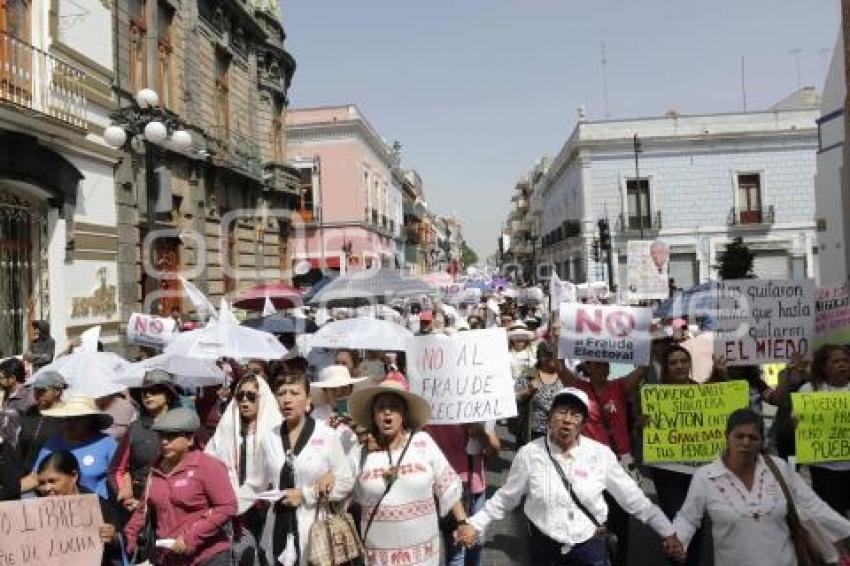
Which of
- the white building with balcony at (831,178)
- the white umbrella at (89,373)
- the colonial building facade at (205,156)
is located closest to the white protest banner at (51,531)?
the white umbrella at (89,373)

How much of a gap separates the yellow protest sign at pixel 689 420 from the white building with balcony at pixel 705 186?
117ft

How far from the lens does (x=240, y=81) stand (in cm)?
2311

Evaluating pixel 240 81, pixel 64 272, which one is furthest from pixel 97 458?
pixel 240 81

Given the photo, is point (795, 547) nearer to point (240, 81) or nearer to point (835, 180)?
point (835, 180)

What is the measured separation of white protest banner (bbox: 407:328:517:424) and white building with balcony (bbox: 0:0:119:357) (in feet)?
24.8

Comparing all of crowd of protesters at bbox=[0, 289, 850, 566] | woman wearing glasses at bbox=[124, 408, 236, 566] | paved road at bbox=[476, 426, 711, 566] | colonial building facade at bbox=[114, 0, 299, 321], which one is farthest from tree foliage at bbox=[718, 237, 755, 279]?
woman wearing glasses at bbox=[124, 408, 236, 566]

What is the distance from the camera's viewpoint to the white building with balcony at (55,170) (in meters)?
11.0

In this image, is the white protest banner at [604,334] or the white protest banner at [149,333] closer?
the white protest banner at [604,334]

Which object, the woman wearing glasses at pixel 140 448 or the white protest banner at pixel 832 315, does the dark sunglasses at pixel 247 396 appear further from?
the white protest banner at pixel 832 315

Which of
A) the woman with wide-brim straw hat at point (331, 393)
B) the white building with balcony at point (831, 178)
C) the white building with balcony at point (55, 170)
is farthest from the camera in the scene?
the white building with balcony at point (831, 178)

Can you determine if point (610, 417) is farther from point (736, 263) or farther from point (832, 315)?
point (736, 263)

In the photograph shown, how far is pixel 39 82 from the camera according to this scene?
1123 cm

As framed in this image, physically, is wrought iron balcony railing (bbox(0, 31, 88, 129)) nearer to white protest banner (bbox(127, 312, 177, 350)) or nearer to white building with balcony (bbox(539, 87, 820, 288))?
white protest banner (bbox(127, 312, 177, 350))

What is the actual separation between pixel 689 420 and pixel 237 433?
274 centimetres
